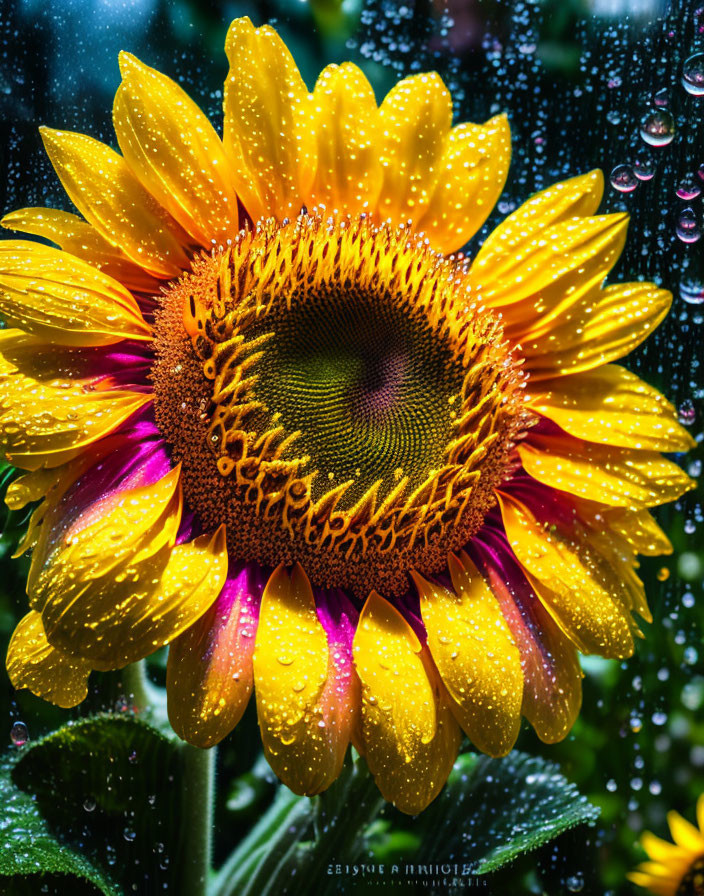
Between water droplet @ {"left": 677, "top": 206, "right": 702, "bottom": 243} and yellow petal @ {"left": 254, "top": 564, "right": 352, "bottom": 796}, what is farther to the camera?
water droplet @ {"left": 677, "top": 206, "right": 702, "bottom": 243}

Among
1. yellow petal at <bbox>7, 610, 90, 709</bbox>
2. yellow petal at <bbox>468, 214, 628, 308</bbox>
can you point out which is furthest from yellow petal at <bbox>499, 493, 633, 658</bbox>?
yellow petal at <bbox>7, 610, 90, 709</bbox>

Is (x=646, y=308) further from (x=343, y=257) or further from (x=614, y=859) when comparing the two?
(x=614, y=859)

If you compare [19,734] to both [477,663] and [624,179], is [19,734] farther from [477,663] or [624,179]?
[624,179]

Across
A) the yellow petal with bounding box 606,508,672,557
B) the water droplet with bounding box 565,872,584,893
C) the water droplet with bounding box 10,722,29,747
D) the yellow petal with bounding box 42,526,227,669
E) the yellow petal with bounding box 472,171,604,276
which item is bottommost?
the water droplet with bounding box 565,872,584,893

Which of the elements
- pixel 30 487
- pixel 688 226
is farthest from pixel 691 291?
pixel 30 487

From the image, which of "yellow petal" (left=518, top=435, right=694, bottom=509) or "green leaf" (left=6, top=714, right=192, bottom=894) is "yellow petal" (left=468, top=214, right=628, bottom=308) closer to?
"yellow petal" (left=518, top=435, right=694, bottom=509)

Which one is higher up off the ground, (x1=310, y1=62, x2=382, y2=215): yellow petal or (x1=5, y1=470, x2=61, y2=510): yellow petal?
(x1=310, y1=62, x2=382, y2=215): yellow petal
